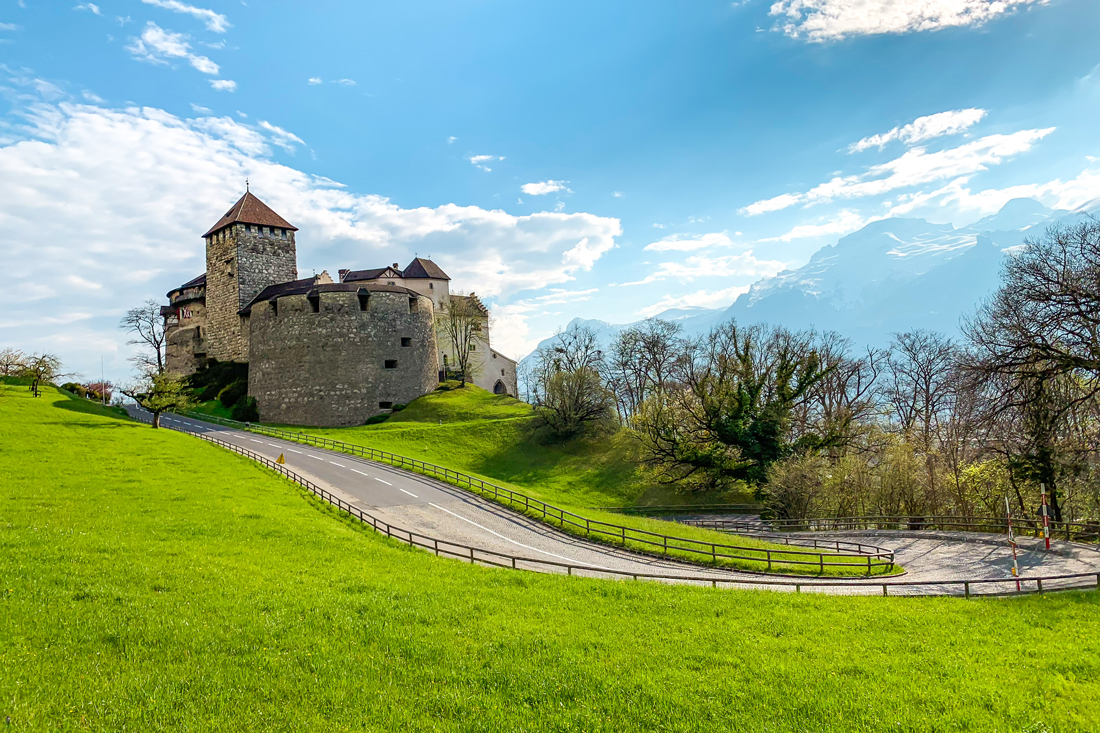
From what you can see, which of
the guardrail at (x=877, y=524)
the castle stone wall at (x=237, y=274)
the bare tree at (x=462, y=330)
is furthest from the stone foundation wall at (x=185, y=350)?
the guardrail at (x=877, y=524)

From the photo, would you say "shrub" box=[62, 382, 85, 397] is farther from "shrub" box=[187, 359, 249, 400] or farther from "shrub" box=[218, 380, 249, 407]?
"shrub" box=[218, 380, 249, 407]

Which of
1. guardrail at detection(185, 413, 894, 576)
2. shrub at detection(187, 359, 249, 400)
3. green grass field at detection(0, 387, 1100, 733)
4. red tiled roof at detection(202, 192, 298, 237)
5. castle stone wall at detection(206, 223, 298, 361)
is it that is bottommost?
guardrail at detection(185, 413, 894, 576)

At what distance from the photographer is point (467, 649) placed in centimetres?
1000

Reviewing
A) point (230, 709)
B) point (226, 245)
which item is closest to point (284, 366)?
point (226, 245)

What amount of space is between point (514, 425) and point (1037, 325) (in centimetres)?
3697

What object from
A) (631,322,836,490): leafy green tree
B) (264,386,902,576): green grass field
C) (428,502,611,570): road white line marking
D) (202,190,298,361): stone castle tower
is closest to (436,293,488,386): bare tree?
(264,386,902,576): green grass field

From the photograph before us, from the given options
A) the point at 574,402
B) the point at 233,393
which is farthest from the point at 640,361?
the point at 233,393

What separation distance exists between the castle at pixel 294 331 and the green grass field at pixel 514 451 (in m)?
3.37

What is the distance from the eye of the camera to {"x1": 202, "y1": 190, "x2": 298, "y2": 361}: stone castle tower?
59.7 meters

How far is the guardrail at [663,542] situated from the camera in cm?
1997

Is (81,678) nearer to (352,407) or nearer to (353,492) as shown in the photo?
(353,492)

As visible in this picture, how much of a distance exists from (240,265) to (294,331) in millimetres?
10778

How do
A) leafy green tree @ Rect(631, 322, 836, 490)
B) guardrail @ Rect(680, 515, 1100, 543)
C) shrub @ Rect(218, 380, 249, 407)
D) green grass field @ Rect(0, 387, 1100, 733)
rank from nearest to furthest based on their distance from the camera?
1. green grass field @ Rect(0, 387, 1100, 733)
2. guardrail @ Rect(680, 515, 1100, 543)
3. leafy green tree @ Rect(631, 322, 836, 490)
4. shrub @ Rect(218, 380, 249, 407)

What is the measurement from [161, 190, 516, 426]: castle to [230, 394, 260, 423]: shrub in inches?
21.8
